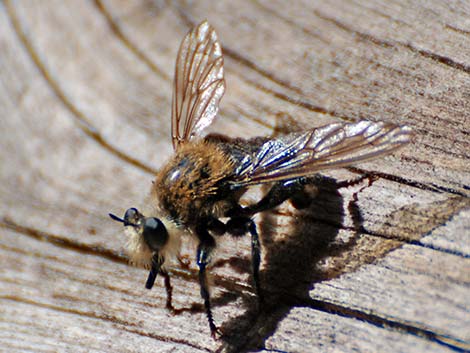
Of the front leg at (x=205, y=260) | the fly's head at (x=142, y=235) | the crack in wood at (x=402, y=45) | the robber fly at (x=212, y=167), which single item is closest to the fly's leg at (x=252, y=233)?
the robber fly at (x=212, y=167)

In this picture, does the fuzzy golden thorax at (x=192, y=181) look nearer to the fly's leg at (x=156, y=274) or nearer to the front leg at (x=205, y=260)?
the front leg at (x=205, y=260)

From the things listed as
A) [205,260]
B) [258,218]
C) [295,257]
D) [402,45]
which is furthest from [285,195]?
[402,45]

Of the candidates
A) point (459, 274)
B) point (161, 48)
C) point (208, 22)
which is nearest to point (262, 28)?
point (208, 22)

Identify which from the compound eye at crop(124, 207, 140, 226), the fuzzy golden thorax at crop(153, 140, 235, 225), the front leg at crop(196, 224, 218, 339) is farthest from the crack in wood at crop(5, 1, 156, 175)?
the front leg at crop(196, 224, 218, 339)

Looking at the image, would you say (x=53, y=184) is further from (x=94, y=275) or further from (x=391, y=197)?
(x=391, y=197)

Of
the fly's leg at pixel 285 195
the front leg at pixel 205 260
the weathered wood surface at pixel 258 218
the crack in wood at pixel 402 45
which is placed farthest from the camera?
the fly's leg at pixel 285 195

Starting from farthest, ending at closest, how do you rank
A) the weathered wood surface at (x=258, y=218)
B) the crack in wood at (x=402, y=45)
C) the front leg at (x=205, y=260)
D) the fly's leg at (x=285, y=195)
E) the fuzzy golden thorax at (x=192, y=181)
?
1. the fuzzy golden thorax at (x=192, y=181)
2. the fly's leg at (x=285, y=195)
3. the crack in wood at (x=402, y=45)
4. the front leg at (x=205, y=260)
5. the weathered wood surface at (x=258, y=218)

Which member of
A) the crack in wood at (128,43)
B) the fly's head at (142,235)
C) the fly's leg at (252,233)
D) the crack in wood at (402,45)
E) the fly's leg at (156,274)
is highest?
the crack in wood at (402,45)

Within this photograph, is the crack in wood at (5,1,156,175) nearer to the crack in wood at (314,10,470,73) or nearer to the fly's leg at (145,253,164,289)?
the fly's leg at (145,253,164,289)
